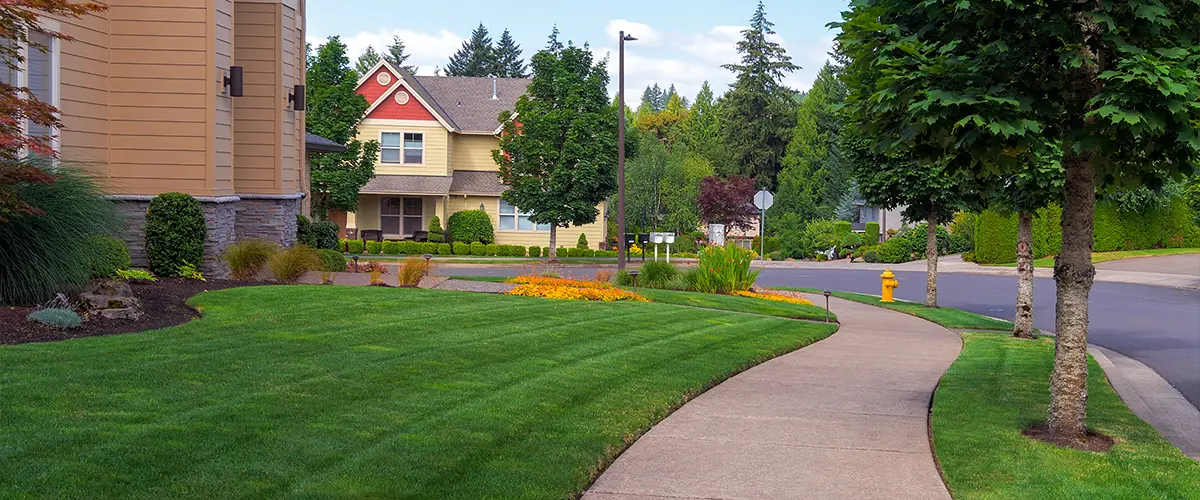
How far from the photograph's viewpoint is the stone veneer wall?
17031mm

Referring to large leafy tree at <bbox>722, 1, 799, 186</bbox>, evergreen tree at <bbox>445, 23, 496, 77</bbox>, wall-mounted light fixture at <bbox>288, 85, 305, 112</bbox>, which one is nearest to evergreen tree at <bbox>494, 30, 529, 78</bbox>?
evergreen tree at <bbox>445, 23, 496, 77</bbox>

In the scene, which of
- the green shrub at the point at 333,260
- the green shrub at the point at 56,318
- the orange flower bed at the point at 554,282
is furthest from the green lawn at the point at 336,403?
the green shrub at the point at 333,260

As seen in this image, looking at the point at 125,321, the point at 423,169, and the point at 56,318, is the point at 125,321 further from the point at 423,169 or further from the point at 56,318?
the point at 423,169

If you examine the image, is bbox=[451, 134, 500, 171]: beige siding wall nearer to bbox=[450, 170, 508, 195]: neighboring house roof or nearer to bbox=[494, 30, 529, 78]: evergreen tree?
bbox=[450, 170, 508, 195]: neighboring house roof

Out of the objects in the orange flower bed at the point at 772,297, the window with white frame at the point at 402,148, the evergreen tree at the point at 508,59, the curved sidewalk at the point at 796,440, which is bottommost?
the curved sidewalk at the point at 796,440

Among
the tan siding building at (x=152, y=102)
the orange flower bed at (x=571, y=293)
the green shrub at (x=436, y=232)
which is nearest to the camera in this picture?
the tan siding building at (x=152, y=102)

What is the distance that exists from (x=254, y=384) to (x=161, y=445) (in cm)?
188

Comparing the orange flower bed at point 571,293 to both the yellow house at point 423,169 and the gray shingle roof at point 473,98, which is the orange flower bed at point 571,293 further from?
the gray shingle roof at point 473,98

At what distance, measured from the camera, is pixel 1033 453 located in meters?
7.50

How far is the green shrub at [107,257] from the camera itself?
12.7 m

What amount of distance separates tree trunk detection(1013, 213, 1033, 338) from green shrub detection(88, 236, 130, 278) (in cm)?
1293

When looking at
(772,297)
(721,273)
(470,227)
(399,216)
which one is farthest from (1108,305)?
(399,216)

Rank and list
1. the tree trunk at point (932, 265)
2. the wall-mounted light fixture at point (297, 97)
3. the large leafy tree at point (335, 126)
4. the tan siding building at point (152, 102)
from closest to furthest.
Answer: the tan siding building at point (152, 102) → the wall-mounted light fixture at point (297, 97) → the tree trunk at point (932, 265) → the large leafy tree at point (335, 126)

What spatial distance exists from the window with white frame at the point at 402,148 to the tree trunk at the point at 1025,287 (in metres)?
32.8
